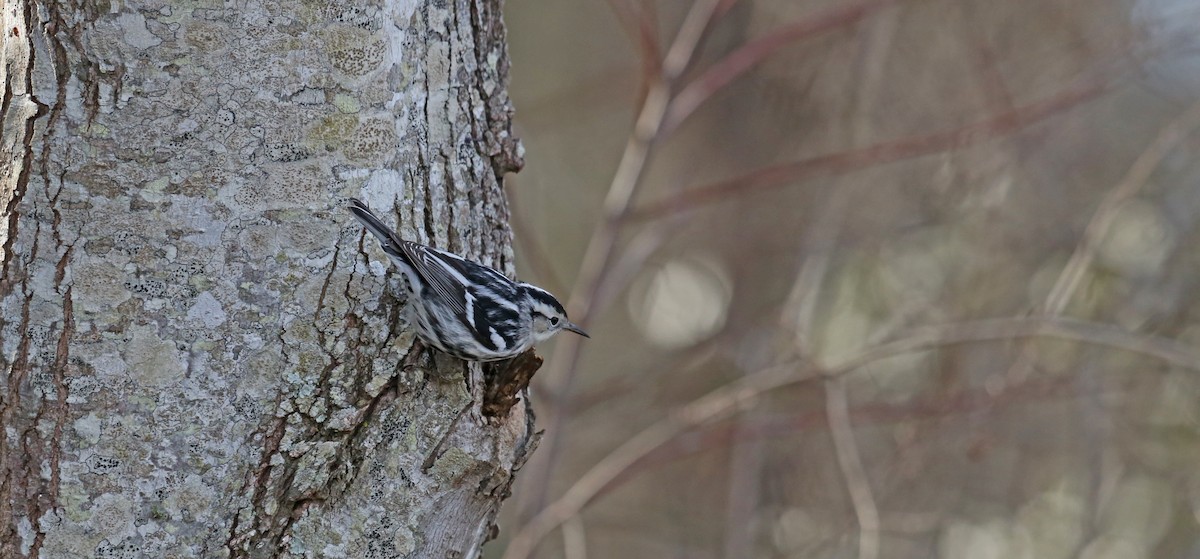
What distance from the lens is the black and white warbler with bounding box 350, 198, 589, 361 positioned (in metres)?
1.98

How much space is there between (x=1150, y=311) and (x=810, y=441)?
6.46 feet

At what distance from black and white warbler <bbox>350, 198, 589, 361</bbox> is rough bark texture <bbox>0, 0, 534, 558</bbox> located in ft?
0.15

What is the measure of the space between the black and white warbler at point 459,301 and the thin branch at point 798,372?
180cm

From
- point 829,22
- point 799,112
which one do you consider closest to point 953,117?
point 799,112

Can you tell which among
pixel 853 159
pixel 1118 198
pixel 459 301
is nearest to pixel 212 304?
pixel 459 301

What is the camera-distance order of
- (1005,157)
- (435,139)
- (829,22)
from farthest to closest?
(1005,157) → (829,22) → (435,139)

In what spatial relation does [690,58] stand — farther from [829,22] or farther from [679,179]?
[679,179]

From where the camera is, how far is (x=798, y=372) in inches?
167

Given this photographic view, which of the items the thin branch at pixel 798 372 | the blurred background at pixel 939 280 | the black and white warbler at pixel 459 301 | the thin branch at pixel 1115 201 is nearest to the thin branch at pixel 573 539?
the blurred background at pixel 939 280

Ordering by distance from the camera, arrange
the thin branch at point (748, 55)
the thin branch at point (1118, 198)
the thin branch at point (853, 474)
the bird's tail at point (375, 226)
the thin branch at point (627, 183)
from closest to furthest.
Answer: the bird's tail at point (375, 226) < the thin branch at point (748, 55) < the thin branch at point (627, 183) < the thin branch at point (853, 474) < the thin branch at point (1118, 198)

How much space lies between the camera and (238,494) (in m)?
1.84

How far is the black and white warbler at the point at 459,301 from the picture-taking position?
1.98 metres

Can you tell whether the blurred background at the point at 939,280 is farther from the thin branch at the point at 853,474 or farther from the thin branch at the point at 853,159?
the thin branch at the point at 853,159

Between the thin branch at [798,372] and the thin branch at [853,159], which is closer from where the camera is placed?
the thin branch at [853,159]
